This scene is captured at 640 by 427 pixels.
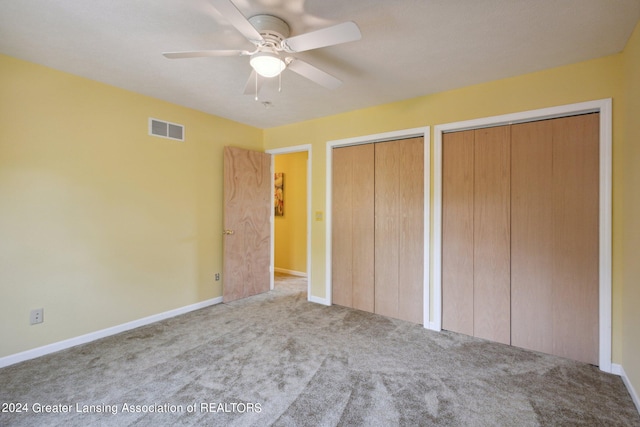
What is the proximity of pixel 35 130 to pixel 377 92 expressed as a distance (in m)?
3.16

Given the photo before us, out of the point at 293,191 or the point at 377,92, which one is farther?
the point at 293,191

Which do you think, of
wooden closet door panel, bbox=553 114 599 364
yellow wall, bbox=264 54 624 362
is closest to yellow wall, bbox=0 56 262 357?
yellow wall, bbox=264 54 624 362

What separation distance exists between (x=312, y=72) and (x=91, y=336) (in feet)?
10.4

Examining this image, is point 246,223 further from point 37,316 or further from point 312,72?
point 312,72

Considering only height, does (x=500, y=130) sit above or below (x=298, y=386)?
above

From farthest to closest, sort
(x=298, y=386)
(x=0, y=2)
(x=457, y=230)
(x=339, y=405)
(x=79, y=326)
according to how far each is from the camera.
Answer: (x=457, y=230), (x=79, y=326), (x=298, y=386), (x=339, y=405), (x=0, y=2)

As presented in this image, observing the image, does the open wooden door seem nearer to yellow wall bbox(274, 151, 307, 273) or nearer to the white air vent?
the white air vent

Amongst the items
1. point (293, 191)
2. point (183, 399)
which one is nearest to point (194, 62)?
point (183, 399)

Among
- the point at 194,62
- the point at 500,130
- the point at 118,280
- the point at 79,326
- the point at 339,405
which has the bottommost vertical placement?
the point at 339,405

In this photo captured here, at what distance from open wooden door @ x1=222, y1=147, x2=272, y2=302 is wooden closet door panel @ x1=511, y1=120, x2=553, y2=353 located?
3.15 m

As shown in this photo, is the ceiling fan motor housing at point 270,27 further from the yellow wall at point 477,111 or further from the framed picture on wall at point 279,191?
the framed picture on wall at point 279,191

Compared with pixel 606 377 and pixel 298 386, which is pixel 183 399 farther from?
pixel 606 377

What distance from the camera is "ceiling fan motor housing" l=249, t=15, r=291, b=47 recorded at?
1.77 meters

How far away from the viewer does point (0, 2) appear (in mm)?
1700
